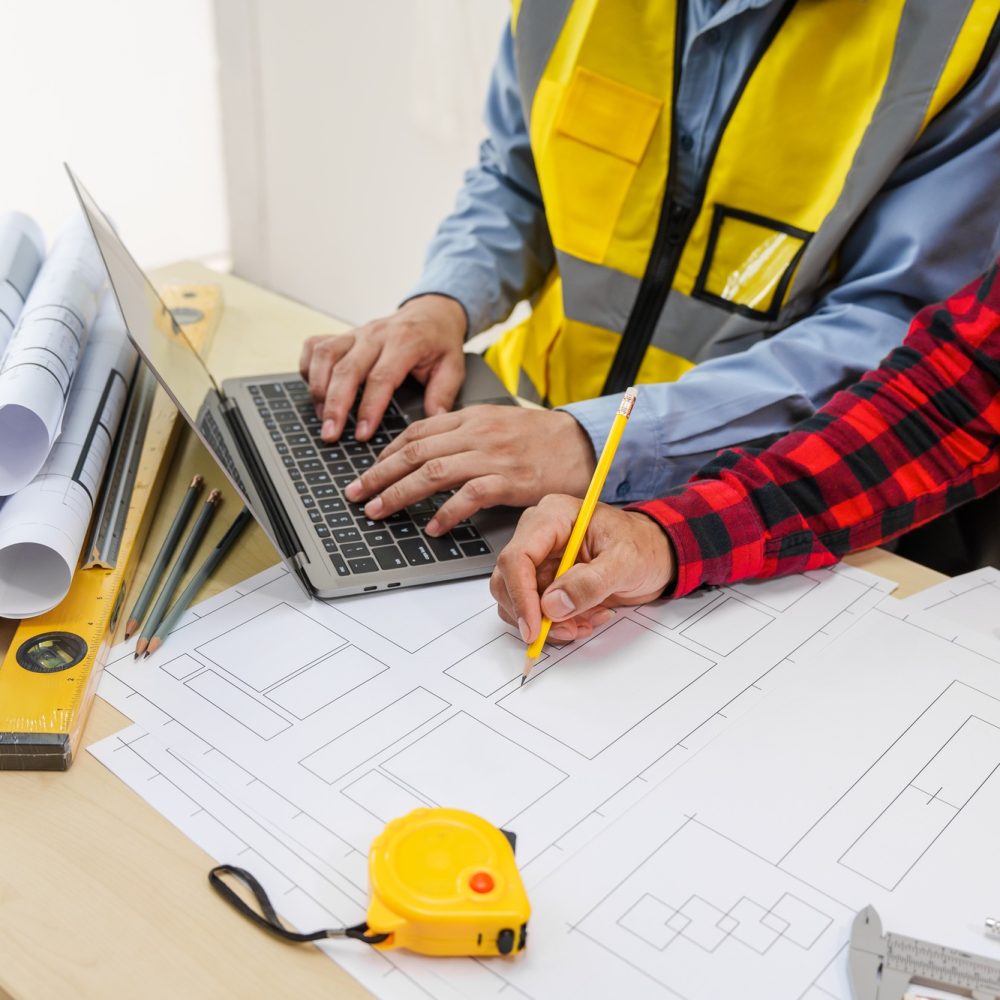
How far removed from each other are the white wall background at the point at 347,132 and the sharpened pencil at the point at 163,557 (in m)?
1.68

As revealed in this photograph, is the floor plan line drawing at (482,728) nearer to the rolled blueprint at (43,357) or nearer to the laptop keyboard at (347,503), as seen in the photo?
the laptop keyboard at (347,503)

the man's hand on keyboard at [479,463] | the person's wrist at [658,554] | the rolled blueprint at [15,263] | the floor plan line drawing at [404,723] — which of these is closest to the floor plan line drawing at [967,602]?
the person's wrist at [658,554]

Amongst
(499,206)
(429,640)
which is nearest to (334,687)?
(429,640)

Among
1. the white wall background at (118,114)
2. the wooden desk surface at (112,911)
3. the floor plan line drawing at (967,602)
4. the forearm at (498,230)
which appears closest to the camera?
the wooden desk surface at (112,911)

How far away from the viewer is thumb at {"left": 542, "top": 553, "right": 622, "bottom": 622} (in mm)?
750

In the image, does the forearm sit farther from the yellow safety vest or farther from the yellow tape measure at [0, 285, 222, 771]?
the yellow tape measure at [0, 285, 222, 771]

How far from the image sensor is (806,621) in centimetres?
84

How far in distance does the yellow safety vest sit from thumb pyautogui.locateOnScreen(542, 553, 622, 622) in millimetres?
494

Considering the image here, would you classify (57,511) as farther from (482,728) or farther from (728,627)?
(728,627)

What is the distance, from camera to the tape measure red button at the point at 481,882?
0.55m

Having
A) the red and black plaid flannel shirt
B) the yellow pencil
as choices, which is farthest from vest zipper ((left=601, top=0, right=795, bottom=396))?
the yellow pencil

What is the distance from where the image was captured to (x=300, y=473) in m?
0.96

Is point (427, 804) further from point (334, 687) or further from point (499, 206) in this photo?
point (499, 206)

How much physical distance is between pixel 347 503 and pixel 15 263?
43 centimetres
